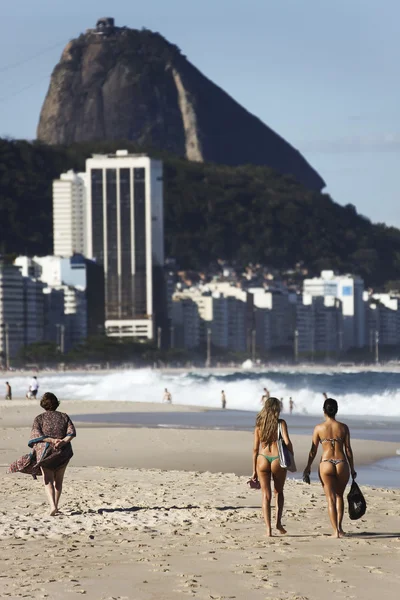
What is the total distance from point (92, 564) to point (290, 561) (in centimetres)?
189

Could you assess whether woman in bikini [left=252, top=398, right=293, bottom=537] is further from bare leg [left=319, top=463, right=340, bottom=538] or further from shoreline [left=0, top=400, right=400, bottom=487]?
shoreline [left=0, top=400, right=400, bottom=487]

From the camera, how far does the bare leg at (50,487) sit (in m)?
16.6

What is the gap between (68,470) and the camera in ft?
81.1

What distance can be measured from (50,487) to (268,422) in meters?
3.16

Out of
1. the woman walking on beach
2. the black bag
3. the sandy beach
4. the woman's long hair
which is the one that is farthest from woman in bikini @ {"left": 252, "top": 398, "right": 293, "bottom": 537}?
the woman walking on beach

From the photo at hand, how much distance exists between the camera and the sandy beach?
12.5 metres

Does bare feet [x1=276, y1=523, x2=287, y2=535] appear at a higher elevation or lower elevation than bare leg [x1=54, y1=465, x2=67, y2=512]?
lower

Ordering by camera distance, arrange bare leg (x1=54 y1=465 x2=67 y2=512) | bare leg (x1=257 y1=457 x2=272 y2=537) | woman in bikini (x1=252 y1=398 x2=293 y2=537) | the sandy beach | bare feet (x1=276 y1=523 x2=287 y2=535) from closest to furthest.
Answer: the sandy beach → woman in bikini (x1=252 y1=398 x2=293 y2=537) → bare leg (x1=257 y1=457 x2=272 y2=537) → bare feet (x1=276 y1=523 x2=287 y2=535) → bare leg (x1=54 y1=465 x2=67 y2=512)

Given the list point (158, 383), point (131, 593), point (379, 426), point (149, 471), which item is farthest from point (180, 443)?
point (158, 383)

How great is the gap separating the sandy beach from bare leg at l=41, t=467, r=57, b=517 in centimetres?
17

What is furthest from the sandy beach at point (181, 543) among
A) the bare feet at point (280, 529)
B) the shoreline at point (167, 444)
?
the shoreline at point (167, 444)

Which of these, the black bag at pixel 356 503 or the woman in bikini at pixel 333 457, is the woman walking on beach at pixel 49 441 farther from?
the black bag at pixel 356 503

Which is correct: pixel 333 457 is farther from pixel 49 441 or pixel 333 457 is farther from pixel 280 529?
pixel 49 441

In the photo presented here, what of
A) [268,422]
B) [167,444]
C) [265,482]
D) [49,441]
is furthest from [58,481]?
[167,444]
